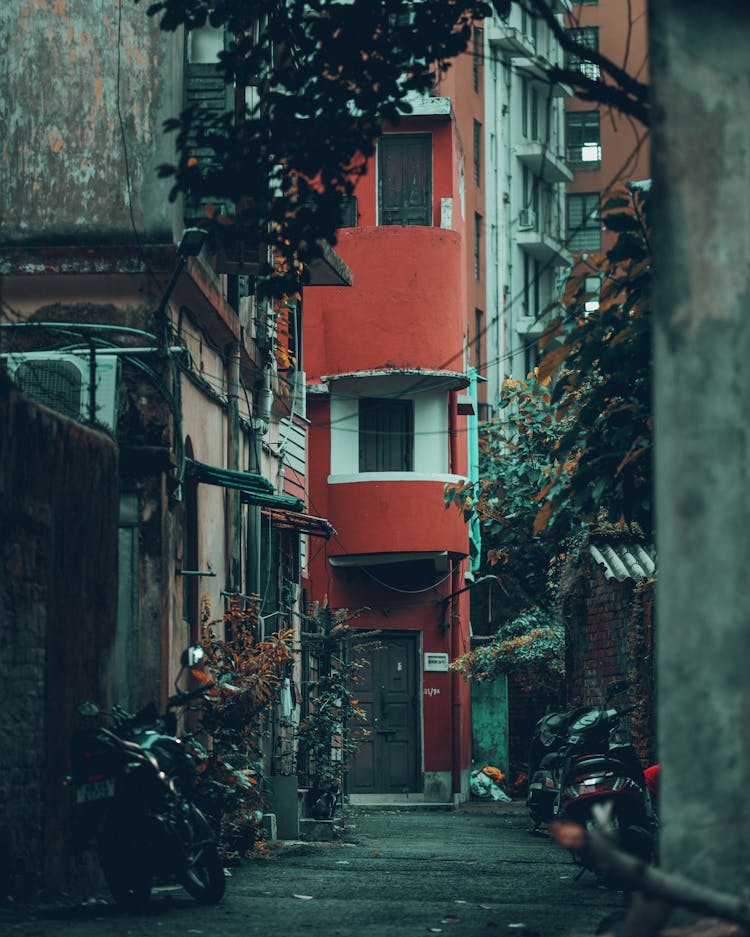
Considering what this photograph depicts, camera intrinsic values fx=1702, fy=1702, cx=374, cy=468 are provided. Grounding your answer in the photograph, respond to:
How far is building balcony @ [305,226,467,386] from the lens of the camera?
98.7 ft

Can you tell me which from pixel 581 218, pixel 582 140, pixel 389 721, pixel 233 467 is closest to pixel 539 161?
pixel 582 140

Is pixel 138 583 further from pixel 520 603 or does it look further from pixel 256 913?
pixel 520 603

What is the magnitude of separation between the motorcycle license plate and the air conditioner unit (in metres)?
4.08

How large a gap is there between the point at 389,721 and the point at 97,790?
21480 millimetres

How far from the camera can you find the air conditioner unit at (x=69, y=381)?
44.7 ft

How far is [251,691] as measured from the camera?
1467 cm

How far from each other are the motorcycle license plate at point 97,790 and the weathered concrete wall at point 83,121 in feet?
19.8

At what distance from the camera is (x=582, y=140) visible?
191ft

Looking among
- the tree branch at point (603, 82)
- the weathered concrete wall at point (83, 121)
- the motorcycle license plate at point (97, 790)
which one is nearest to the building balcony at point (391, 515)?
the weathered concrete wall at point (83, 121)

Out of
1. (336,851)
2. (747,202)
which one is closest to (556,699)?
(336,851)

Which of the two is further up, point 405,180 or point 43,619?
point 405,180

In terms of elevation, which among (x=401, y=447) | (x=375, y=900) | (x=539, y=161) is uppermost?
(x=539, y=161)

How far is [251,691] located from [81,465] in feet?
11.8

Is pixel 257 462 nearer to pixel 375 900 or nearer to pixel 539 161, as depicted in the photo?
pixel 375 900
